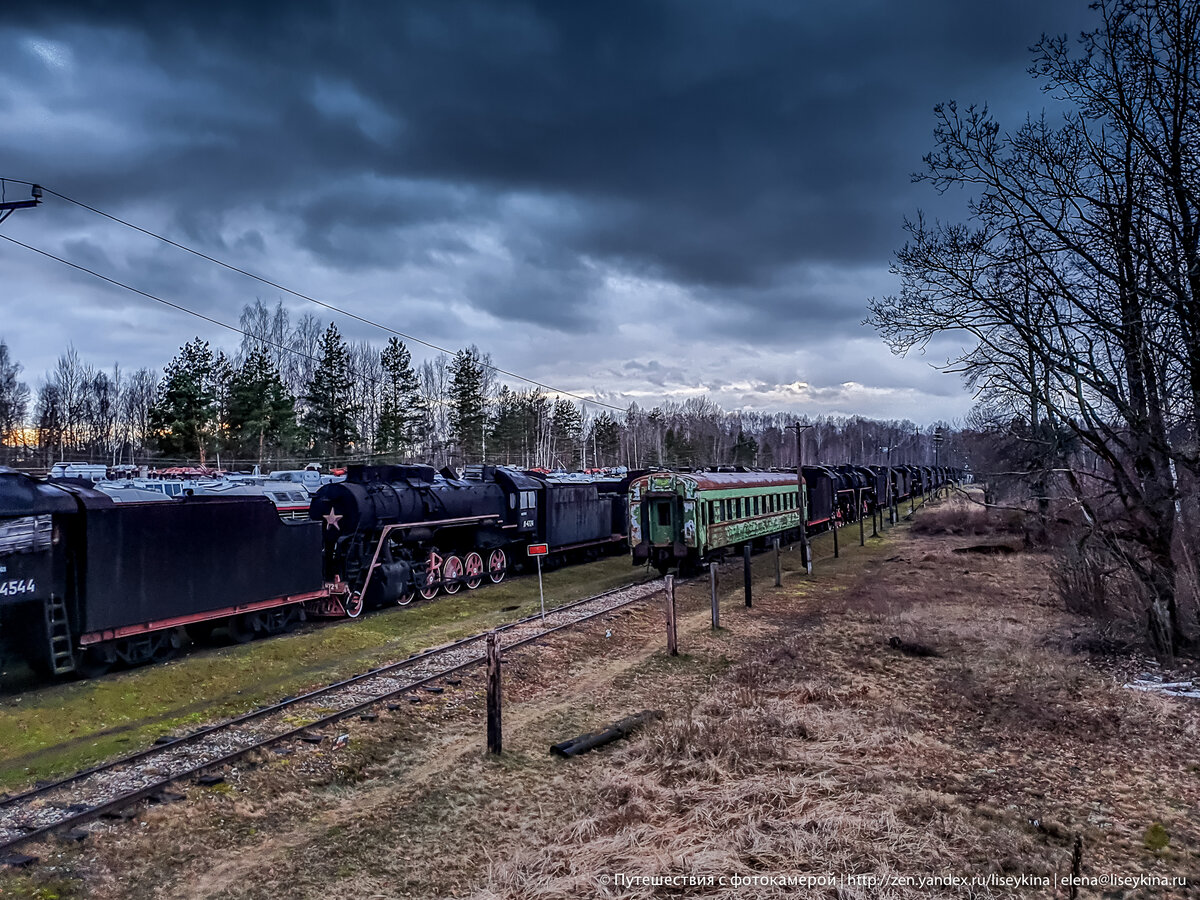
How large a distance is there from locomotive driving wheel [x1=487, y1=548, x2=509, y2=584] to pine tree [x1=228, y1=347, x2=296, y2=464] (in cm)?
2919

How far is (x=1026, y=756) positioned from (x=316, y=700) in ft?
27.7

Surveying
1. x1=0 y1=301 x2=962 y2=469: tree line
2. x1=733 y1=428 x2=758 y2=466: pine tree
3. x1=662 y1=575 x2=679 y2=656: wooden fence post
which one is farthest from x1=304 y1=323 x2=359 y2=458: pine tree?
x1=733 y1=428 x2=758 y2=466: pine tree

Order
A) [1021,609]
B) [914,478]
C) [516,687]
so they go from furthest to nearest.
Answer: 1. [914,478]
2. [1021,609]
3. [516,687]

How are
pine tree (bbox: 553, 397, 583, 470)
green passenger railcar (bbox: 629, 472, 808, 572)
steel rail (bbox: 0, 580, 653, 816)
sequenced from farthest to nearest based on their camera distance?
pine tree (bbox: 553, 397, 583, 470), green passenger railcar (bbox: 629, 472, 808, 572), steel rail (bbox: 0, 580, 653, 816)

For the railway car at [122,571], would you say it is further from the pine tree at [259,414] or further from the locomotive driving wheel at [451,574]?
the pine tree at [259,414]

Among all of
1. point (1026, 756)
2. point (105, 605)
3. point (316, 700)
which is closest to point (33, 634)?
point (105, 605)

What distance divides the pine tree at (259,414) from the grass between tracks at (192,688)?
33.4m

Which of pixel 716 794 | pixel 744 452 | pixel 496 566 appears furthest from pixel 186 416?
pixel 744 452

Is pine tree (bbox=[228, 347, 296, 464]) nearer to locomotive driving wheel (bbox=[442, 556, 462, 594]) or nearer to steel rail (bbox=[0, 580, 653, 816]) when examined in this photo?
locomotive driving wheel (bbox=[442, 556, 462, 594])

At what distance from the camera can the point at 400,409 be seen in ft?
176

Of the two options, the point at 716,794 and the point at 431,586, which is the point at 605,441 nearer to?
the point at 431,586

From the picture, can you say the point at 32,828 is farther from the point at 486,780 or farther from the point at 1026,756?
the point at 1026,756

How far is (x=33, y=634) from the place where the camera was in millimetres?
10344

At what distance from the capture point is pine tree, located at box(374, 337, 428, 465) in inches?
2074
